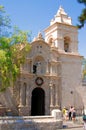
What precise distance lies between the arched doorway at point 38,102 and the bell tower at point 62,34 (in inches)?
198

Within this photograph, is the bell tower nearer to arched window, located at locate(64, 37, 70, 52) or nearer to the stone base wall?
arched window, located at locate(64, 37, 70, 52)

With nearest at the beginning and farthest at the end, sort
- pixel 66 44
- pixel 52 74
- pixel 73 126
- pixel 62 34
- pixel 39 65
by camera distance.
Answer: pixel 73 126
pixel 39 65
pixel 52 74
pixel 62 34
pixel 66 44

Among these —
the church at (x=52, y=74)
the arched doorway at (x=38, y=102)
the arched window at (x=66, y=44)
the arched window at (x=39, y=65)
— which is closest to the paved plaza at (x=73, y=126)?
the church at (x=52, y=74)

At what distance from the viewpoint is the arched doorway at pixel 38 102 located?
2772cm

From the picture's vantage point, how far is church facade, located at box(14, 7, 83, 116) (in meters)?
26.4

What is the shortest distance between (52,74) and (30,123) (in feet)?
33.9

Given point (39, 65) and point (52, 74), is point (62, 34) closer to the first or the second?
point (39, 65)

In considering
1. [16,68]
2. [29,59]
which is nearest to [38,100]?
[29,59]

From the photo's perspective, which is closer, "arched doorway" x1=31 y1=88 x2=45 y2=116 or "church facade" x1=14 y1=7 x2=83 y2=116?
"church facade" x1=14 y1=7 x2=83 y2=116

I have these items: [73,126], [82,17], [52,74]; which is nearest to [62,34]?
[52,74]

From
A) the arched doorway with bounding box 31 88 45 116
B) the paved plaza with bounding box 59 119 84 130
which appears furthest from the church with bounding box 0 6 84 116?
the paved plaza with bounding box 59 119 84 130

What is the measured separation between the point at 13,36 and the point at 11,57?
1.76 meters

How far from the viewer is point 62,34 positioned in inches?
1164

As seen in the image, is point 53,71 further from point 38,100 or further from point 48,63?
point 38,100
